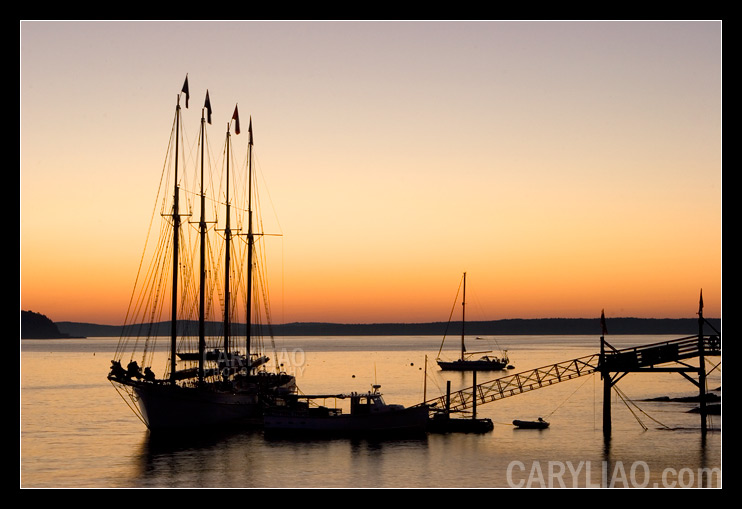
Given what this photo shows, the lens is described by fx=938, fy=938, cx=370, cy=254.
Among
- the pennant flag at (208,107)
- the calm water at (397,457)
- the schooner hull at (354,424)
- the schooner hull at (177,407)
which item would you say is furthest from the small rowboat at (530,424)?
the pennant flag at (208,107)

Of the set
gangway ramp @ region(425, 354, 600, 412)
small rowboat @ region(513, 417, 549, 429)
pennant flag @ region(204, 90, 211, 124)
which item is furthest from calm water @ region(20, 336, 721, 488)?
pennant flag @ region(204, 90, 211, 124)

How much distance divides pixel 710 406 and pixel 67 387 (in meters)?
96.3

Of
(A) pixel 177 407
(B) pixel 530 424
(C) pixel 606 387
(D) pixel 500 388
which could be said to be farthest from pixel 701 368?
(A) pixel 177 407

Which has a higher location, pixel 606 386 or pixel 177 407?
pixel 606 386

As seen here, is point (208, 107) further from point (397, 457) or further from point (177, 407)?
point (397, 457)

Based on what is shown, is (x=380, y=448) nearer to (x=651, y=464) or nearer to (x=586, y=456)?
(x=586, y=456)

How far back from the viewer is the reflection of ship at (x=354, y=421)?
6675 centimetres

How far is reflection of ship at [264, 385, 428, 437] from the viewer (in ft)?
219

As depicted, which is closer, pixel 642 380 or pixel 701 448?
pixel 701 448

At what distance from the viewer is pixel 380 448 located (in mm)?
63000

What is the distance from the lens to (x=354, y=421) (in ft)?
219

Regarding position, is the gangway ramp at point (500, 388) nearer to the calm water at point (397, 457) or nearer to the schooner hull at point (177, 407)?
the calm water at point (397, 457)
